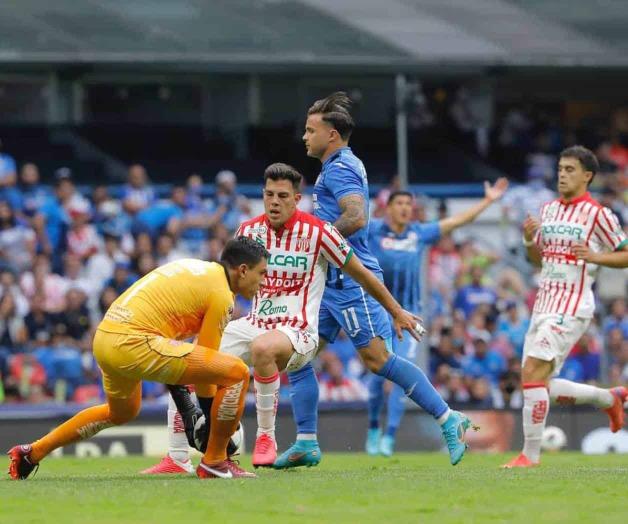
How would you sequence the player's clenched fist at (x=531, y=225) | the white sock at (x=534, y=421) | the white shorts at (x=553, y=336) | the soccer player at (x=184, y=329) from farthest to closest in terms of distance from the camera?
the player's clenched fist at (x=531, y=225) → the white shorts at (x=553, y=336) → the white sock at (x=534, y=421) → the soccer player at (x=184, y=329)

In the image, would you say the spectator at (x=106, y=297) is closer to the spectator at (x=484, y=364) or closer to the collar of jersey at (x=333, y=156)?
the spectator at (x=484, y=364)

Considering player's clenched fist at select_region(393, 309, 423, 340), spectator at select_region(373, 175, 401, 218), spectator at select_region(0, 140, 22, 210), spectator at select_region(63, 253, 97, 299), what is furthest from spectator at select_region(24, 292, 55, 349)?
player's clenched fist at select_region(393, 309, 423, 340)

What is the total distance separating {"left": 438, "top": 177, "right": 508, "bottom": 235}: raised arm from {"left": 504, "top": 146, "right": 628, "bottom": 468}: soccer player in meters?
1.29

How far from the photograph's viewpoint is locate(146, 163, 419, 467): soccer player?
33.2ft

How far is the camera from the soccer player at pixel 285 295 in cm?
1012

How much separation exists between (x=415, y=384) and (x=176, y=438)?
1.73 m

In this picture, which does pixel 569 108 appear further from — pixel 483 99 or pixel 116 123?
pixel 116 123

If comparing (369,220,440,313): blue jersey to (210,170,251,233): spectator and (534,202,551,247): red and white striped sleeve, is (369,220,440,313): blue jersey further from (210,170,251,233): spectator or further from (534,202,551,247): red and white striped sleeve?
(210,170,251,233): spectator

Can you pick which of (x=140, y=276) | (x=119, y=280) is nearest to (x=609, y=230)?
(x=119, y=280)

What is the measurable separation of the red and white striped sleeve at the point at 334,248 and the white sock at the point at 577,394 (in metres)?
2.95

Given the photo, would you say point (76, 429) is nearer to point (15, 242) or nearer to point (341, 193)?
point (341, 193)

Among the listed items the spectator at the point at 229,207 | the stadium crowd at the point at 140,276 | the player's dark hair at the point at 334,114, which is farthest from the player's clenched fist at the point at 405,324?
the spectator at the point at 229,207

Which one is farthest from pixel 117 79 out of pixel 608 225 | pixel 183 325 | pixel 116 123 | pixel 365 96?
pixel 183 325

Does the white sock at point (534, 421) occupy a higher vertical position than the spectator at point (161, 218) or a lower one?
lower
